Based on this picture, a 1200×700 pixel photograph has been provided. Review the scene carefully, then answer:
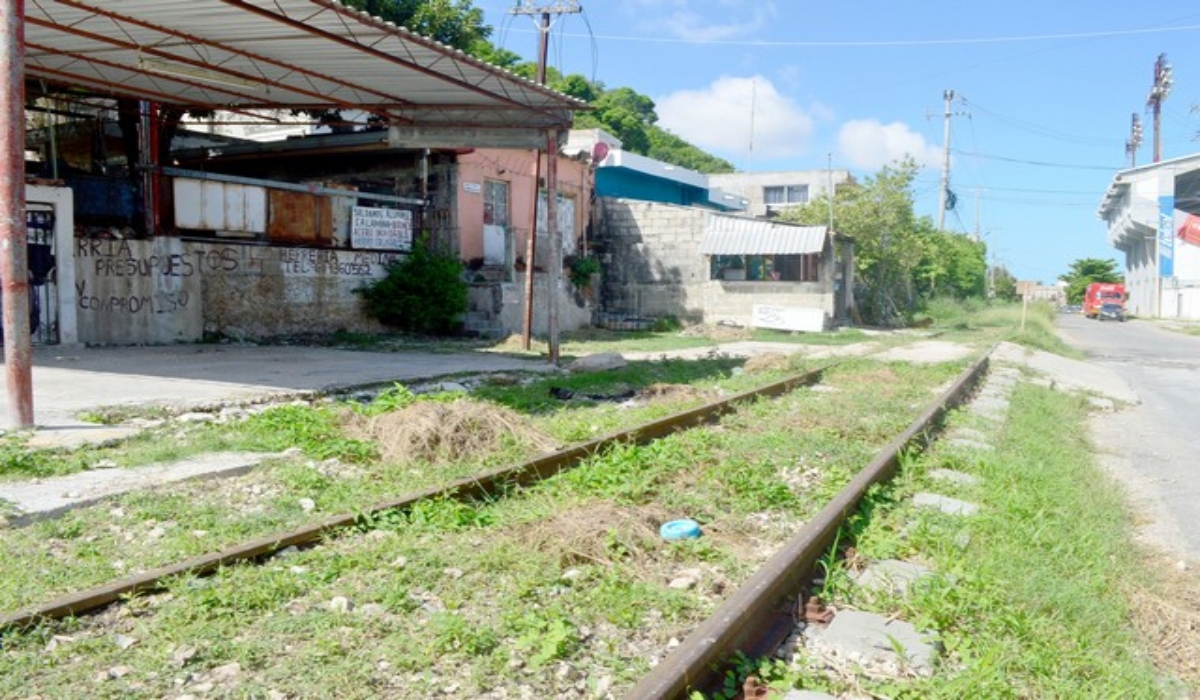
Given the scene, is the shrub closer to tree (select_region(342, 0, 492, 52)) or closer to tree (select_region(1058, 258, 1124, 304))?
tree (select_region(342, 0, 492, 52))

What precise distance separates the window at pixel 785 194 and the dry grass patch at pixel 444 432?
178 ft

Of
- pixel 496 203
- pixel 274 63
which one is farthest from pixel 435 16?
pixel 274 63

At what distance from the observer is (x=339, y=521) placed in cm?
517

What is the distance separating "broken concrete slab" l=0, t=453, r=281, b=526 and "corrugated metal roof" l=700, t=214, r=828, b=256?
23.3m

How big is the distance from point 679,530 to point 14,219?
6.09 m

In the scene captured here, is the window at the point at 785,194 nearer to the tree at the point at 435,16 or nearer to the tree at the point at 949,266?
the tree at the point at 949,266

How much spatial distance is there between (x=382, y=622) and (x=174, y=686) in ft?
2.83

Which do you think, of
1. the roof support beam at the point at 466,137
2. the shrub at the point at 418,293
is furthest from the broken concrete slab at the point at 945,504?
the shrub at the point at 418,293

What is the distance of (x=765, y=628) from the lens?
4074 millimetres

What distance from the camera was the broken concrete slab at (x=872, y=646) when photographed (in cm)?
369

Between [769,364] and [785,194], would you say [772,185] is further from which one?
[769,364]

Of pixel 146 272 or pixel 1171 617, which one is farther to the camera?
pixel 146 272

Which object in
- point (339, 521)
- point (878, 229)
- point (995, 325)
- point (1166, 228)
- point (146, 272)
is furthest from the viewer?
point (1166, 228)

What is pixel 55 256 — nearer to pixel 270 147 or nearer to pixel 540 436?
pixel 270 147
